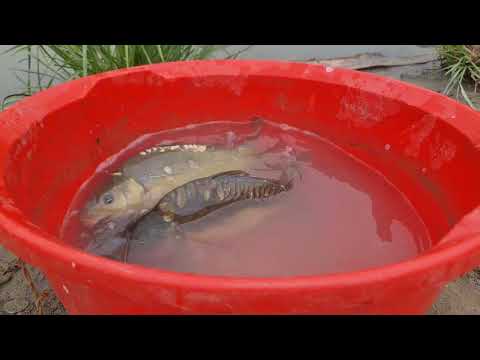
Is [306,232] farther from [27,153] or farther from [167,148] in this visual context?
[27,153]

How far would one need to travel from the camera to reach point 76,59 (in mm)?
2045

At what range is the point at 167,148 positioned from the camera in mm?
1548

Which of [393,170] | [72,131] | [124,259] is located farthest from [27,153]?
[393,170]

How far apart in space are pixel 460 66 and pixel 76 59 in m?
2.36

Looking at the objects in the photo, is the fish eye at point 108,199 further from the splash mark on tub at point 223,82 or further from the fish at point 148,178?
the splash mark on tub at point 223,82

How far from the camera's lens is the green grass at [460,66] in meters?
2.82

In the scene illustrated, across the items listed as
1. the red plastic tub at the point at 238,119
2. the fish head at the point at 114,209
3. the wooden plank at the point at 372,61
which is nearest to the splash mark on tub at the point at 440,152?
the red plastic tub at the point at 238,119

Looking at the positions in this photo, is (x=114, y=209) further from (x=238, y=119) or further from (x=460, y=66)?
(x=460, y=66)

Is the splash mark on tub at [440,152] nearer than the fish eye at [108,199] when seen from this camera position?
Yes

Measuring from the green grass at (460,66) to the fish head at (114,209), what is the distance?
224 centimetres

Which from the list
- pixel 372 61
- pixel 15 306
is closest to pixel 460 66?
pixel 372 61

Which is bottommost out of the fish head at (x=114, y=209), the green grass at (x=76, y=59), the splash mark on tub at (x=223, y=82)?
the fish head at (x=114, y=209)

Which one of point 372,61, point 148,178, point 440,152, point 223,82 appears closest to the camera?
A: point 440,152

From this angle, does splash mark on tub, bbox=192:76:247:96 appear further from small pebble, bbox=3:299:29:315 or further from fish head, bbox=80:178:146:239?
small pebble, bbox=3:299:29:315
